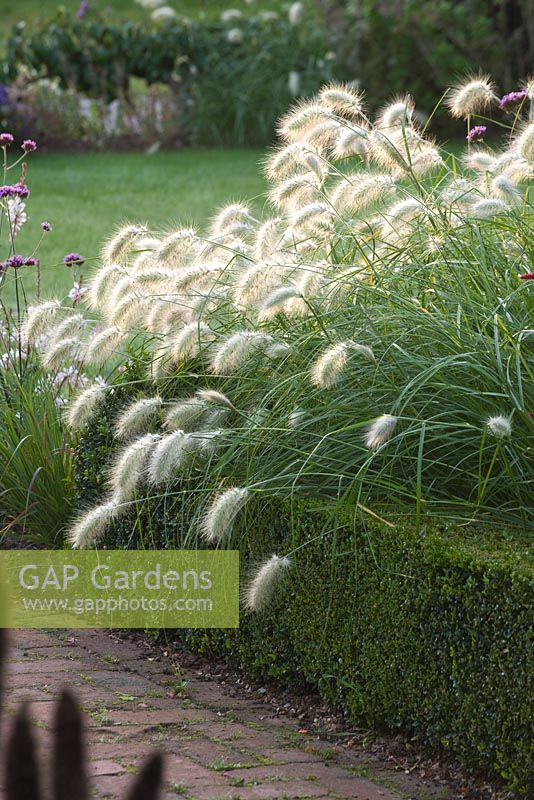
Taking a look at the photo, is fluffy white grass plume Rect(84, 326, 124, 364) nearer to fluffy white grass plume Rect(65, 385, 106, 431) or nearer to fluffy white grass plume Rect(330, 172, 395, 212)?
fluffy white grass plume Rect(65, 385, 106, 431)

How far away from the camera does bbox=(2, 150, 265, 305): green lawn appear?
959 centimetres

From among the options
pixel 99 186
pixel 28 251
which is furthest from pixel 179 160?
pixel 28 251

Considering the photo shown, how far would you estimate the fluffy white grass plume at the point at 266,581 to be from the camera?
336 centimetres

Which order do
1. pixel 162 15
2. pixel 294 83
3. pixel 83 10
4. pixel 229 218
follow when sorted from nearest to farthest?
pixel 229 218
pixel 294 83
pixel 162 15
pixel 83 10

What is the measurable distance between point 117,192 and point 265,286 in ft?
26.6

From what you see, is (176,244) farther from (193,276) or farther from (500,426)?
(500,426)

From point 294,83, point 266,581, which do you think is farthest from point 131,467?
point 294,83

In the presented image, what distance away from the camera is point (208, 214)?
34.2 ft

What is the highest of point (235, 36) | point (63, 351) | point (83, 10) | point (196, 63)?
point (83, 10)

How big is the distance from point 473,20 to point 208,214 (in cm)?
447

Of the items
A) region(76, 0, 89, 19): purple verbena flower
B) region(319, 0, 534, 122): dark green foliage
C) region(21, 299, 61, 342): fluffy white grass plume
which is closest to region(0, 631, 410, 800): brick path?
region(21, 299, 61, 342): fluffy white grass plume

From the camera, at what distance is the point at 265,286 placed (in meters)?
3.80

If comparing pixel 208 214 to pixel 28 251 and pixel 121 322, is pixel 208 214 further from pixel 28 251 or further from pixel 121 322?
pixel 121 322

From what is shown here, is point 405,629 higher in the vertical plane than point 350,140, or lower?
lower
